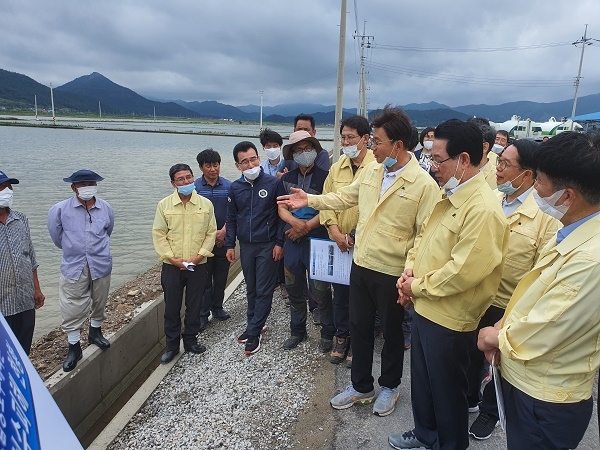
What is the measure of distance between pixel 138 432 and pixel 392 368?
2.01 m

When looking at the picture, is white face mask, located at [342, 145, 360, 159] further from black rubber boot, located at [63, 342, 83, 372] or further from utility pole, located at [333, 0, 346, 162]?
utility pole, located at [333, 0, 346, 162]

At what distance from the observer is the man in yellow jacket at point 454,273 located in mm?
2055

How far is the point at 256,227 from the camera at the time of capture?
3869 mm

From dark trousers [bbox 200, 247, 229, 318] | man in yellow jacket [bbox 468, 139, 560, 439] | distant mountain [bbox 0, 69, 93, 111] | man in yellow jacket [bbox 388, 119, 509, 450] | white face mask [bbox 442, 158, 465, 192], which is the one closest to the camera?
man in yellow jacket [bbox 388, 119, 509, 450]

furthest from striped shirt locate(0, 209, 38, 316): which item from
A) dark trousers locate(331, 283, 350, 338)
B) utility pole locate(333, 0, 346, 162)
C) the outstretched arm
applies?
utility pole locate(333, 0, 346, 162)

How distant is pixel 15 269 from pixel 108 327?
1658 millimetres

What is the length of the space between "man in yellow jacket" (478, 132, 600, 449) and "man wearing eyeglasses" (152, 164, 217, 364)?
2989 mm

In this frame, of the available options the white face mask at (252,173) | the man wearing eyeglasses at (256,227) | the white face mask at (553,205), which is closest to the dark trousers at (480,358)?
the white face mask at (553,205)

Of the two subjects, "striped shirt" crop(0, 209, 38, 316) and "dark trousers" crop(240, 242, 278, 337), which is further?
"dark trousers" crop(240, 242, 278, 337)

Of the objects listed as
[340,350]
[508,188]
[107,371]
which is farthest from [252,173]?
[107,371]

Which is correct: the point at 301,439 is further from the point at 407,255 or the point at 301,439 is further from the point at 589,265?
the point at 589,265

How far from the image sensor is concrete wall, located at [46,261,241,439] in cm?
329

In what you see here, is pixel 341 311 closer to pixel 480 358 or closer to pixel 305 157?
pixel 480 358

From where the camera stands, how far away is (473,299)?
2.17m
